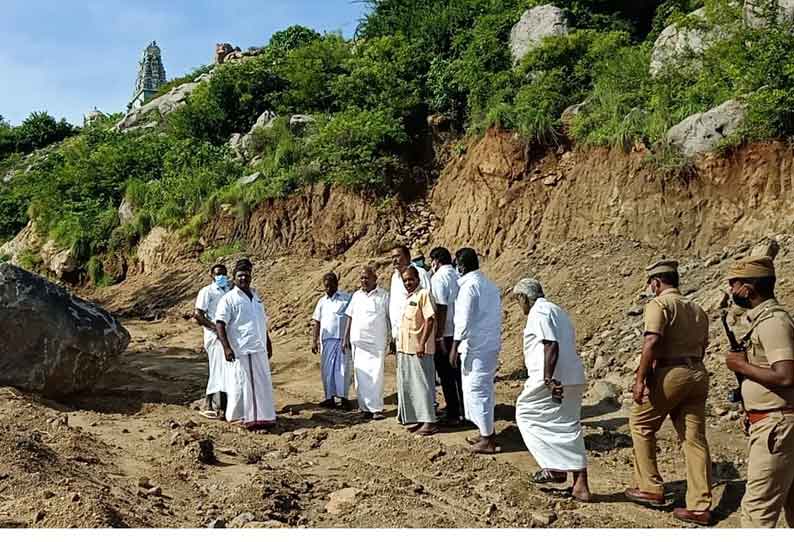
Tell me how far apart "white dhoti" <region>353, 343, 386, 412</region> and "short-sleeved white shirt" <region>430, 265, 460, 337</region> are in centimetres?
80

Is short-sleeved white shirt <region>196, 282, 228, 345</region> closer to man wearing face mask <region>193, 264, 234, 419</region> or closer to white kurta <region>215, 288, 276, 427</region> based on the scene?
man wearing face mask <region>193, 264, 234, 419</region>

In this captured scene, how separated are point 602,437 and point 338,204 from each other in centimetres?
952

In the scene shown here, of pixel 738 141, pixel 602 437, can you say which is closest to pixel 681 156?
pixel 738 141

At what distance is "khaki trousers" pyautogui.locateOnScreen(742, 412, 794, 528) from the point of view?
3787 millimetres

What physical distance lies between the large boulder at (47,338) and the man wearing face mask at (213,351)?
1.06 metres

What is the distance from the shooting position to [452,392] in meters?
7.19

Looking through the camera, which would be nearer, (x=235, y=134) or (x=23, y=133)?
(x=235, y=134)

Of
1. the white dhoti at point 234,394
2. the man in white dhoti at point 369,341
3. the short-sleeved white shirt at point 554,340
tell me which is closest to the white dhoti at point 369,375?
the man in white dhoti at point 369,341

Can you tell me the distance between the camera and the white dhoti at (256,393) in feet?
23.7

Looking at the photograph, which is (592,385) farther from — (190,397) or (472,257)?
(190,397)

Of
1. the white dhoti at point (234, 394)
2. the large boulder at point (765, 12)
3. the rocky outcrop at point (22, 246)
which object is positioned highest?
the large boulder at point (765, 12)

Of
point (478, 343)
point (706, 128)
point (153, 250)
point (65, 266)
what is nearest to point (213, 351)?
point (478, 343)

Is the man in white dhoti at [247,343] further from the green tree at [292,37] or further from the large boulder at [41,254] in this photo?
the green tree at [292,37]

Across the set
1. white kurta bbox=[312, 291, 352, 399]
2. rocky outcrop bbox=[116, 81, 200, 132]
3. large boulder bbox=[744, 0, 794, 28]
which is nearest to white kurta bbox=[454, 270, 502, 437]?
white kurta bbox=[312, 291, 352, 399]
